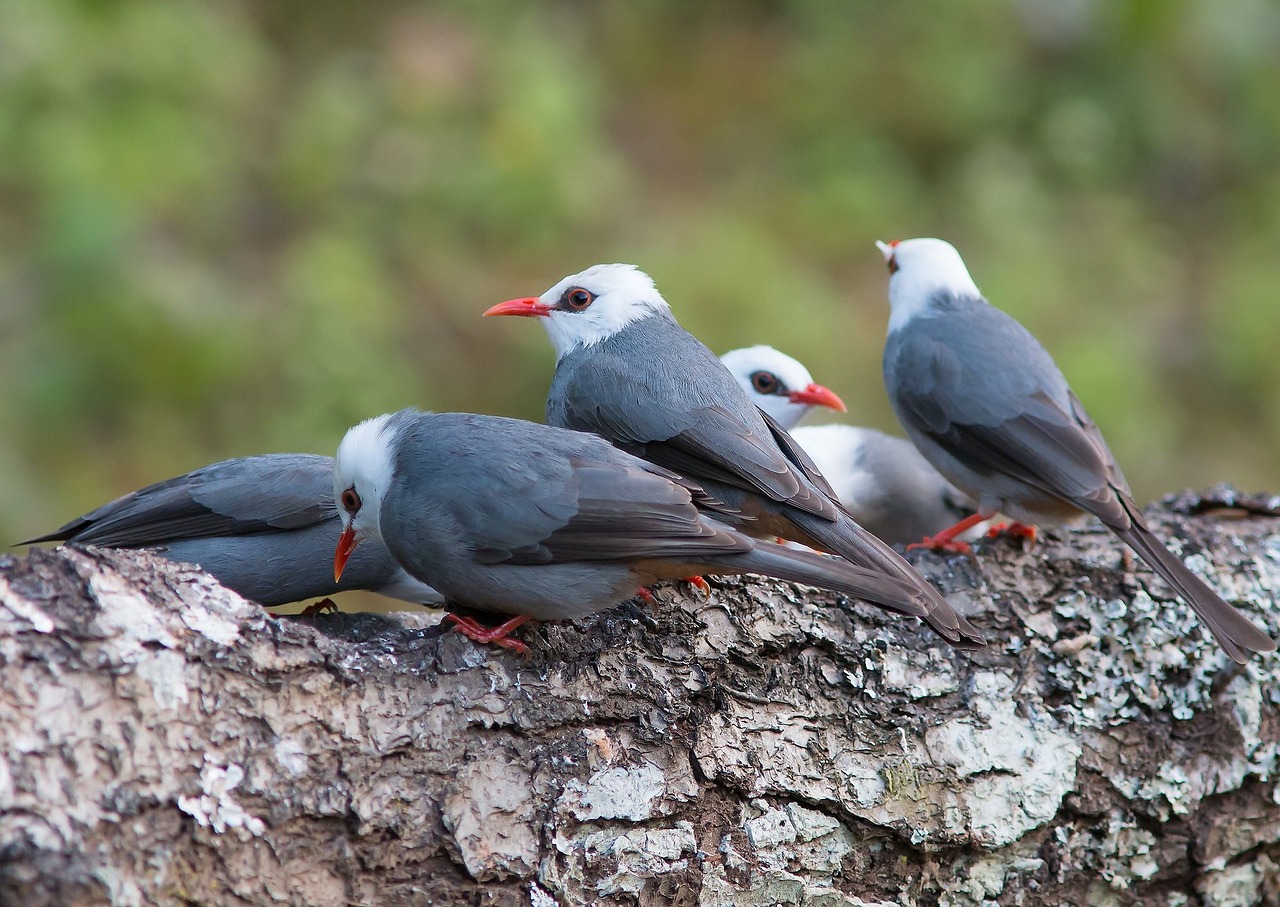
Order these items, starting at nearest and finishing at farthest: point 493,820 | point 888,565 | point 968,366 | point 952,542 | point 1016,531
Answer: point 493,820
point 888,565
point 952,542
point 1016,531
point 968,366

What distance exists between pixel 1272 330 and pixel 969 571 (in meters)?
4.85

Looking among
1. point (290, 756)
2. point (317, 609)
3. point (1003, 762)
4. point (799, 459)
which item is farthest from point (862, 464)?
point (290, 756)

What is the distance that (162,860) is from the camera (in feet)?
Answer: 8.48

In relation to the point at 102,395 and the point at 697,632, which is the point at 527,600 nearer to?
the point at 697,632

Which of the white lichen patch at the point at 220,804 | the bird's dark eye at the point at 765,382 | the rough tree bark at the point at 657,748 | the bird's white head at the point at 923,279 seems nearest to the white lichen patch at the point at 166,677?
the rough tree bark at the point at 657,748

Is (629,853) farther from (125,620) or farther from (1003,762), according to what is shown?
(125,620)

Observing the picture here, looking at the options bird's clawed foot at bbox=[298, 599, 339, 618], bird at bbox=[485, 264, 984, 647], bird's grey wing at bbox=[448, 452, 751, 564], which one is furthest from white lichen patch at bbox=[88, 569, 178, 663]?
bird at bbox=[485, 264, 984, 647]

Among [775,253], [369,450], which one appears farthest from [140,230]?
[369,450]

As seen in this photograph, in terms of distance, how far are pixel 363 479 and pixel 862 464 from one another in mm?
2281

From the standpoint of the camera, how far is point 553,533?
3.29m

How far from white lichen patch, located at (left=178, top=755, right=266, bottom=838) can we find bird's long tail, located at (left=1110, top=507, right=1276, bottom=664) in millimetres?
2650

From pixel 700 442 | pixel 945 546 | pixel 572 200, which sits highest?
pixel 572 200

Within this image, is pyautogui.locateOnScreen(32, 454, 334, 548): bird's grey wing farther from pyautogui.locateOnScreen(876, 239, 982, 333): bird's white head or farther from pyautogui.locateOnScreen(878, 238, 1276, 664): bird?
pyautogui.locateOnScreen(876, 239, 982, 333): bird's white head

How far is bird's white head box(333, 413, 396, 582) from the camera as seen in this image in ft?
11.8
